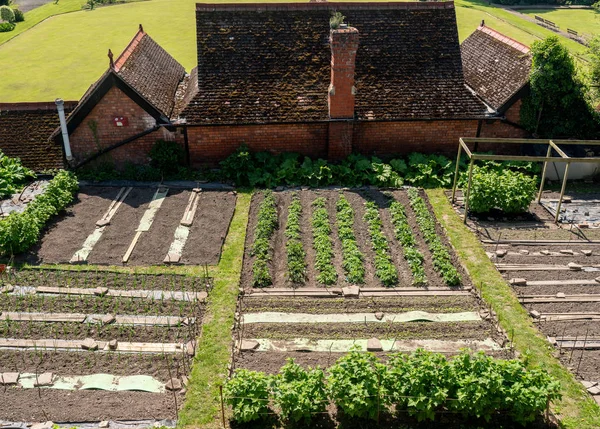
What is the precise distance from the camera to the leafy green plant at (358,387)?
32.1ft

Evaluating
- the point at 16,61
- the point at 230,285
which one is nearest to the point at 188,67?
the point at 16,61

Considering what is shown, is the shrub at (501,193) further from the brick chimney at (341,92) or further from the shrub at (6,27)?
the shrub at (6,27)

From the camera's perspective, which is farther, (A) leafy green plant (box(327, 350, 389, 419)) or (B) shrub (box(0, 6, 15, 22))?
(B) shrub (box(0, 6, 15, 22))

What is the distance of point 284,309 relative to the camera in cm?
1341

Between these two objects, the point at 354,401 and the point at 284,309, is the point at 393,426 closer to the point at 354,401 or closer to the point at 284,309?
the point at 354,401

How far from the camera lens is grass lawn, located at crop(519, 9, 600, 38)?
5209cm

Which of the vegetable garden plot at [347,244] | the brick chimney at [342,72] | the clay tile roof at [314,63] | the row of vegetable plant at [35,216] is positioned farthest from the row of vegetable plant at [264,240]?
the row of vegetable plant at [35,216]

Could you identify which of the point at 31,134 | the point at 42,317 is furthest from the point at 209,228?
the point at 31,134

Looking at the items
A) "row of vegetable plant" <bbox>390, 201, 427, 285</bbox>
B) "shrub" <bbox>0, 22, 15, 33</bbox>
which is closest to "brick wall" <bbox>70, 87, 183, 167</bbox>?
"row of vegetable plant" <bbox>390, 201, 427, 285</bbox>

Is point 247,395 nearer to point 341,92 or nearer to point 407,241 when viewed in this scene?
point 407,241

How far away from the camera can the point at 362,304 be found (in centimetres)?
1359

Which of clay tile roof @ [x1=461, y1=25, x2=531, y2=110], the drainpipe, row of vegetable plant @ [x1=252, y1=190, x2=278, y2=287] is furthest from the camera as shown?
clay tile roof @ [x1=461, y1=25, x2=531, y2=110]

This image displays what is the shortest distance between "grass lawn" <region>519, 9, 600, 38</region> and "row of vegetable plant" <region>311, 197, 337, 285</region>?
43.1 m

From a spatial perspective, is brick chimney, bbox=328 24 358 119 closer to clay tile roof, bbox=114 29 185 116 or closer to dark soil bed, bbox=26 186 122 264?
clay tile roof, bbox=114 29 185 116
